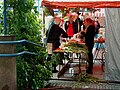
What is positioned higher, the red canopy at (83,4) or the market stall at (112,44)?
the red canopy at (83,4)

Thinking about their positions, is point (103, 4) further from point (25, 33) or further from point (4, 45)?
point (4, 45)

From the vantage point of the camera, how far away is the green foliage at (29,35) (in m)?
8.41

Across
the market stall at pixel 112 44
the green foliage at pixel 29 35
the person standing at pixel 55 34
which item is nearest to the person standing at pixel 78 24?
the person standing at pixel 55 34

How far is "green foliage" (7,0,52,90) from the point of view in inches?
331

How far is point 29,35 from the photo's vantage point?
28.9 ft

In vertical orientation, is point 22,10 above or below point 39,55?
above

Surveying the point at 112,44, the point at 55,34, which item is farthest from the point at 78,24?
the point at 112,44

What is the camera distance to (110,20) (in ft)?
35.3

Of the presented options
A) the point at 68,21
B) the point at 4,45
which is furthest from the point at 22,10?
the point at 68,21

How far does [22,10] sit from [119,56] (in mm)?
4058

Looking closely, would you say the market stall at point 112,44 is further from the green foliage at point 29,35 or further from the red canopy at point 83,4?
the green foliage at point 29,35

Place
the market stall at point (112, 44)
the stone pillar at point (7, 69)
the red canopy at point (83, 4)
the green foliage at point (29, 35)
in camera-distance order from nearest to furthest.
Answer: the stone pillar at point (7, 69) < the green foliage at point (29, 35) < the red canopy at point (83, 4) < the market stall at point (112, 44)

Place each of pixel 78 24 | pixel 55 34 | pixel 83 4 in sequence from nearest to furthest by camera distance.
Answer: pixel 83 4 < pixel 55 34 < pixel 78 24

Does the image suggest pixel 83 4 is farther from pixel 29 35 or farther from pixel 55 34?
pixel 55 34
